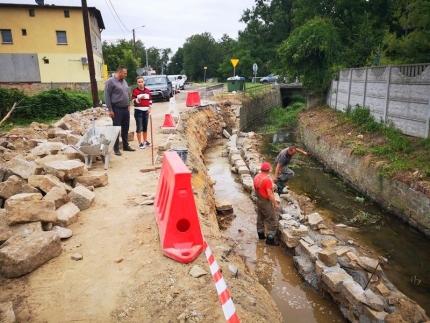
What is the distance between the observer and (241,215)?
26.3ft

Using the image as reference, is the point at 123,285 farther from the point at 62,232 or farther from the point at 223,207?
the point at 223,207

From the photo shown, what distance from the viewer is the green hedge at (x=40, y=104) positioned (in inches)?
576

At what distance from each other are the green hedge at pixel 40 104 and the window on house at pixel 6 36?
52.7ft

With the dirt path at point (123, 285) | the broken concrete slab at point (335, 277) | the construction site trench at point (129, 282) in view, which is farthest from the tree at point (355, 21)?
the dirt path at point (123, 285)

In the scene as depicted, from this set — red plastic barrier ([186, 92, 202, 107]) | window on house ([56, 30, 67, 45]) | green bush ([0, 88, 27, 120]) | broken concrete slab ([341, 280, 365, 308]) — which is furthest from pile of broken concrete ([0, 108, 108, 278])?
window on house ([56, 30, 67, 45])

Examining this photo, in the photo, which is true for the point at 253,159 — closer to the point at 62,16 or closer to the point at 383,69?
the point at 383,69

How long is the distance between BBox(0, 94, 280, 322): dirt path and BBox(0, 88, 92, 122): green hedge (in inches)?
506

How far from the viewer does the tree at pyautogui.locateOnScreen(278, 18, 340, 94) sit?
17.8 m

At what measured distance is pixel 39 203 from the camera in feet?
13.3

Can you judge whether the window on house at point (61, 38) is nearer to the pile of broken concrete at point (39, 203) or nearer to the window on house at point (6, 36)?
the window on house at point (6, 36)

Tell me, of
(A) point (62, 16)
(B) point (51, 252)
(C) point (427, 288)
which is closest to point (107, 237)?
(B) point (51, 252)

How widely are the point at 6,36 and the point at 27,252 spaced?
30.8 meters

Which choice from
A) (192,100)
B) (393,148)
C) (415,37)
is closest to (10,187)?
(393,148)

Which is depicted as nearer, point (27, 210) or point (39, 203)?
point (27, 210)
